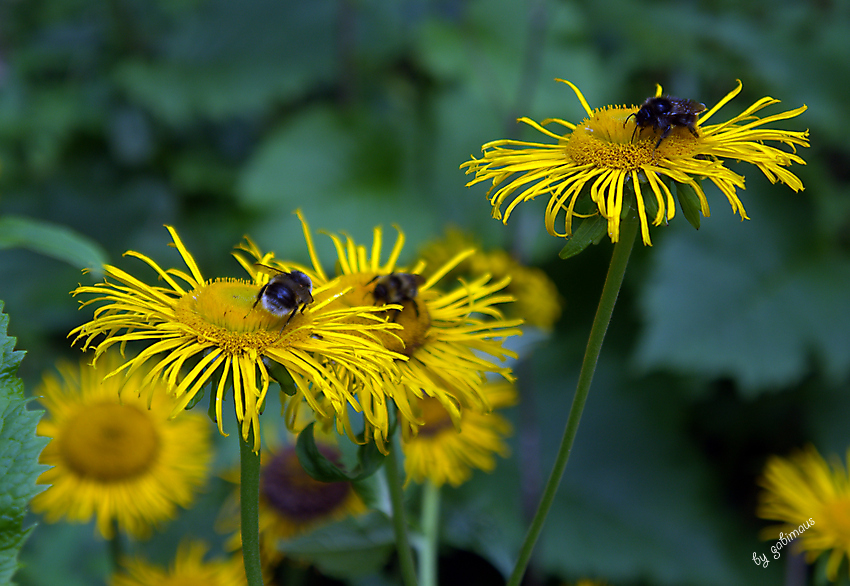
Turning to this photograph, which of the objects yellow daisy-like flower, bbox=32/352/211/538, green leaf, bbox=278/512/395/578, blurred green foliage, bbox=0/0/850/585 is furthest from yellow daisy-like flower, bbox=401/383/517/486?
blurred green foliage, bbox=0/0/850/585

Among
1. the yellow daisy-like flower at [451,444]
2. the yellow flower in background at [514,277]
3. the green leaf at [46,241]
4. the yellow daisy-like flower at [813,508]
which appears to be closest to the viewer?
the green leaf at [46,241]

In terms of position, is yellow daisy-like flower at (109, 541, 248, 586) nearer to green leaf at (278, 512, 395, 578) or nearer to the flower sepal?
green leaf at (278, 512, 395, 578)

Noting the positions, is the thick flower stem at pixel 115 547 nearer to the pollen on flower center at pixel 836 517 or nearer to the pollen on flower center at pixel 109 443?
the pollen on flower center at pixel 109 443

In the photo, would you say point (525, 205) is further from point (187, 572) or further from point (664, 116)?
point (664, 116)

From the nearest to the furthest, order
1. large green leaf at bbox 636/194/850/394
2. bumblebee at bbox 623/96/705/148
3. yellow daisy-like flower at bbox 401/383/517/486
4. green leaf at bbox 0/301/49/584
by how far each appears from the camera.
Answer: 1. green leaf at bbox 0/301/49/584
2. bumblebee at bbox 623/96/705/148
3. yellow daisy-like flower at bbox 401/383/517/486
4. large green leaf at bbox 636/194/850/394

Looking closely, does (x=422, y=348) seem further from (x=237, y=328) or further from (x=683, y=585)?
(x=683, y=585)

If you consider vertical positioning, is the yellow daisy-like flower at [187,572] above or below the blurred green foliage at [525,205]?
below

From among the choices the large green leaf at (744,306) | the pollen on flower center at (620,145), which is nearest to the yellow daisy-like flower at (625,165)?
the pollen on flower center at (620,145)
